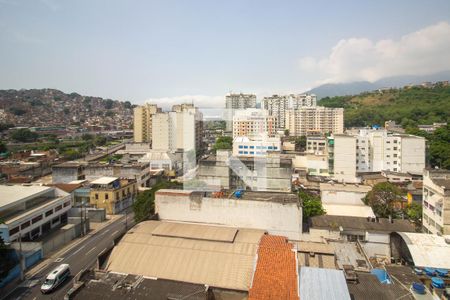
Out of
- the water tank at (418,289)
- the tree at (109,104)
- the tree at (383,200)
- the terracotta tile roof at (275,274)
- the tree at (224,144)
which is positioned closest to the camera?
the terracotta tile roof at (275,274)

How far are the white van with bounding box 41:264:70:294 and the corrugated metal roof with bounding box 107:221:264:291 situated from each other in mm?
2733

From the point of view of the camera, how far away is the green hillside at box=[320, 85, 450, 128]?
60719mm

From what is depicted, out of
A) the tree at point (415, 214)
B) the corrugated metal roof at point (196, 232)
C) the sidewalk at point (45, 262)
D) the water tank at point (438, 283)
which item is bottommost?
the sidewalk at point (45, 262)

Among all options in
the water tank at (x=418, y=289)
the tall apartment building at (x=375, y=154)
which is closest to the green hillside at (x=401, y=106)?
the tall apartment building at (x=375, y=154)

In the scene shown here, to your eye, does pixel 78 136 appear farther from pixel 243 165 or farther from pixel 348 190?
pixel 348 190

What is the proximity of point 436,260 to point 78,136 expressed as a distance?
257ft

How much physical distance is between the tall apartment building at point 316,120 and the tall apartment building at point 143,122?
95.9ft

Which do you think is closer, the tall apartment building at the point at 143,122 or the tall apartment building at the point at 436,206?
the tall apartment building at the point at 436,206

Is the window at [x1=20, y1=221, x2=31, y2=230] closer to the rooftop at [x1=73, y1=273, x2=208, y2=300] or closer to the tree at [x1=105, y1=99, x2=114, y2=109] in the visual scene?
the rooftop at [x1=73, y1=273, x2=208, y2=300]

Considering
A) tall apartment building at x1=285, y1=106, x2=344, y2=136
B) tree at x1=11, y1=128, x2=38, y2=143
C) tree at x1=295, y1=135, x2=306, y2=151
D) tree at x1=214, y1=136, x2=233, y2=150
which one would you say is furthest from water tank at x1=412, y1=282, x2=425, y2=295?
tree at x1=11, y1=128, x2=38, y2=143

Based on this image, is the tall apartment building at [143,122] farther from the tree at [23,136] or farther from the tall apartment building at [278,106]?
the tall apartment building at [278,106]

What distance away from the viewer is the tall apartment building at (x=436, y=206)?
1564 cm

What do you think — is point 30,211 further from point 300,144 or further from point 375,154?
point 300,144

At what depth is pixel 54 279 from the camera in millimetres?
12617
